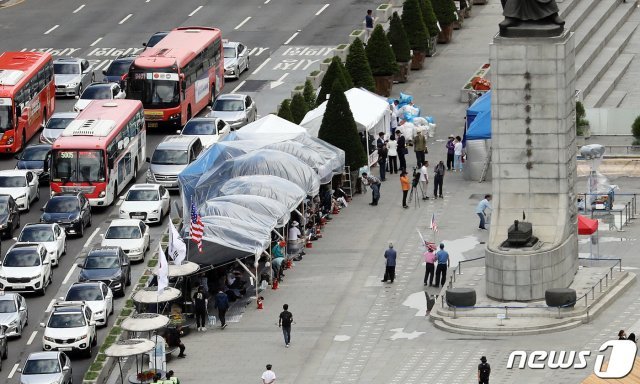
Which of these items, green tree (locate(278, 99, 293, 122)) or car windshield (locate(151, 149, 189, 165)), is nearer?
car windshield (locate(151, 149, 189, 165))

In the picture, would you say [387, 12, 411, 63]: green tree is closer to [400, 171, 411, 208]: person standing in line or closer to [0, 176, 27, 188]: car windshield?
[400, 171, 411, 208]: person standing in line

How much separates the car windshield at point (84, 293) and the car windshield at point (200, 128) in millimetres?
20522

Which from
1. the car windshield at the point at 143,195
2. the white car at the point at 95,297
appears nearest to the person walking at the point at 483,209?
the car windshield at the point at 143,195

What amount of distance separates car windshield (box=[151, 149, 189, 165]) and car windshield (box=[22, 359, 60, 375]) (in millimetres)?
23433

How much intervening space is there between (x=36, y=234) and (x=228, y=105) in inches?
789

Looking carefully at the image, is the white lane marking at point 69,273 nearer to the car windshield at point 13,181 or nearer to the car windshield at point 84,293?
the car windshield at point 84,293

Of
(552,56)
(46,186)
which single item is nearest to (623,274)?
(552,56)

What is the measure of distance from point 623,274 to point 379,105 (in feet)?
76.0

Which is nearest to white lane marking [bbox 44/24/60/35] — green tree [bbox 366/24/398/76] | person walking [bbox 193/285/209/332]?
green tree [bbox 366/24/398/76]

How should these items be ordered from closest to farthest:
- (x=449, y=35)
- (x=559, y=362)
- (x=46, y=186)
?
(x=559, y=362)
(x=46, y=186)
(x=449, y=35)

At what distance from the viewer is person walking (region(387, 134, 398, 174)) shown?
100312mm

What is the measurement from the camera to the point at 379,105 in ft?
337

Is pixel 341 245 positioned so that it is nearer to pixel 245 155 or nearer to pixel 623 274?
pixel 245 155

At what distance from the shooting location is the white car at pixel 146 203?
95.0 meters
